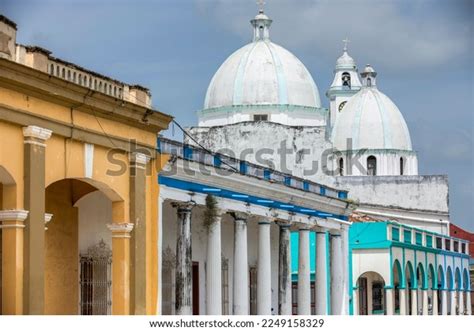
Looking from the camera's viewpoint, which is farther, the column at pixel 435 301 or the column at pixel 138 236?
the column at pixel 435 301

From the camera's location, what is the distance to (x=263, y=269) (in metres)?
23.2

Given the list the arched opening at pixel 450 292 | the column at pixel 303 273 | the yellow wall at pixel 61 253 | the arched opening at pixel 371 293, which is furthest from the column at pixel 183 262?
the arched opening at pixel 450 292

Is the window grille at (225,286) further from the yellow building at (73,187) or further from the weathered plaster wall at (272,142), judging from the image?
the weathered plaster wall at (272,142)

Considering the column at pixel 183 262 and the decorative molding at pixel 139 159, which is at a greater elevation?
the decorative molding at pixel 139 159

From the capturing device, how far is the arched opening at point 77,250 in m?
18.1

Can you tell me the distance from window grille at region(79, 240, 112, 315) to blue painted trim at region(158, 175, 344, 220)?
1.50 metres

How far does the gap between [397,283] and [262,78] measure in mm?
8734

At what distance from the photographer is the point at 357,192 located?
1857 inches

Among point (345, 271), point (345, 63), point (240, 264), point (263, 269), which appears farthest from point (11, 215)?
point (345, 63)

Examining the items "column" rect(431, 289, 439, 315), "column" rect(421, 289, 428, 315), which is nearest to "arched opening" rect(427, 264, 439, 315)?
"column" rect(431, 289, 439, 315)

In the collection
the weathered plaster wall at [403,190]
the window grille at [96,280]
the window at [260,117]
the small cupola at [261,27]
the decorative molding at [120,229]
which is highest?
the small cupola at [261,27]

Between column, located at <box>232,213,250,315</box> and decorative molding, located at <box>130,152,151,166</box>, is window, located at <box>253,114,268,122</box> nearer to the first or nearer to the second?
column, located at <box>232,213,250,315</box>

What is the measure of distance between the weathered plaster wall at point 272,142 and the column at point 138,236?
19.9 m
